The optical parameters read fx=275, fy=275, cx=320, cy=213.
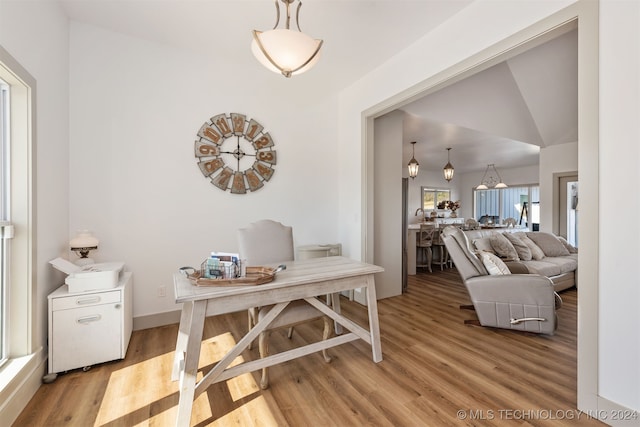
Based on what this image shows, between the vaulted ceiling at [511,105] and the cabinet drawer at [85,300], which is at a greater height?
the vaulted ceiling at [511,105]

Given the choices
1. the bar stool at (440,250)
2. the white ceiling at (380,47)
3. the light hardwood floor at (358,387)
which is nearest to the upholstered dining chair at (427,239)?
the bar stool at (440,250)

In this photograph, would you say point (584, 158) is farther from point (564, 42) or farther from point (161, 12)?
Answer: point (161, 12)

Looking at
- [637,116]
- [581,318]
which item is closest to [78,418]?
[581,318]

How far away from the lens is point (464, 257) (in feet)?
9.37

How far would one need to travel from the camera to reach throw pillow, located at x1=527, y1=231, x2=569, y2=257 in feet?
14.2

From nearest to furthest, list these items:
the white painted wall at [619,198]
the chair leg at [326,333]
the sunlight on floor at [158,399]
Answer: the white painted wall at [619,198]
the sunlight on floor at [158,399]
the chair leg at [326,333]

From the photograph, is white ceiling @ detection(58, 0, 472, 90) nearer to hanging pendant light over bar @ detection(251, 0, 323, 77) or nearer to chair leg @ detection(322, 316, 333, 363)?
hanging pendant light over bar @ detection(251, 0, 323, 77)

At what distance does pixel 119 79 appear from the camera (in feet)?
8.66

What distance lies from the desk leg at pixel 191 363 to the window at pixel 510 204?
8.93m

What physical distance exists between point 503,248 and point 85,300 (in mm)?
4763

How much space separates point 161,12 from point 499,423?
3779 millimetres

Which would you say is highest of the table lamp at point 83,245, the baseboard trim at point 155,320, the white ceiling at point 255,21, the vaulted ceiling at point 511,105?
the white ceiling at point 255,21

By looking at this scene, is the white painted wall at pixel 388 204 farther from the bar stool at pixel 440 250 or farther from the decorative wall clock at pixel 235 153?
the bar stool at pixel 440 250

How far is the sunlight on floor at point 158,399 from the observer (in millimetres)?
1541
